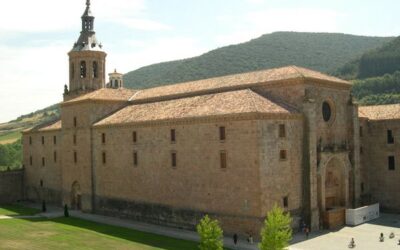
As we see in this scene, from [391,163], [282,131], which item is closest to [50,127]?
[282,131]

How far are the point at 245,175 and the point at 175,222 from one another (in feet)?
26.4

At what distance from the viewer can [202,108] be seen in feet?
120

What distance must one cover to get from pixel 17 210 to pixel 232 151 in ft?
90.6

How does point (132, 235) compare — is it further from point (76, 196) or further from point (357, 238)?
point (76, 196)

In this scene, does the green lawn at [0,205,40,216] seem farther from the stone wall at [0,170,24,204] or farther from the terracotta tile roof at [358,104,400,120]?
the terracotta tile roof at [358,104,400,120]

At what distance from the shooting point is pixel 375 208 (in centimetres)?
3972


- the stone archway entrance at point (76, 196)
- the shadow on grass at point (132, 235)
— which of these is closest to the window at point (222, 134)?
the shadow on grass at point (132, 235)

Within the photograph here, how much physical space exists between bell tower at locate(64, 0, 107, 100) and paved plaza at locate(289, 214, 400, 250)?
101 feet

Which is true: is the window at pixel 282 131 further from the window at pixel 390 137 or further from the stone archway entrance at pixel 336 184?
the window at pixel 390 137

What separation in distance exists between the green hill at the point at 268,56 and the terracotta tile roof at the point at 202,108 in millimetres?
90706

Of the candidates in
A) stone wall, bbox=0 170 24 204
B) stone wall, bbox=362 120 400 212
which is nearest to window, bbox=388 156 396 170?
stone wall, bbox=362 120 400 212

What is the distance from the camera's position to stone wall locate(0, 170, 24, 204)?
57375 millimetres

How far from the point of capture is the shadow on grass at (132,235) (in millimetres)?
31156

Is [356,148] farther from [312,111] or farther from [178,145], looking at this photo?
[178,145]
